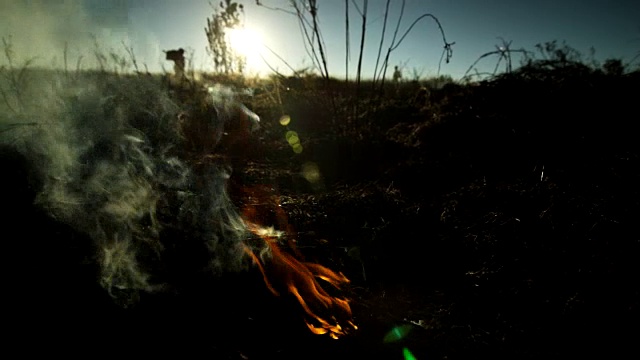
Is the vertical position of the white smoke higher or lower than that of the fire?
higher

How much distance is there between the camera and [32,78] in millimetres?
4270

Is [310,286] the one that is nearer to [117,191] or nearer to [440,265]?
[440,265]

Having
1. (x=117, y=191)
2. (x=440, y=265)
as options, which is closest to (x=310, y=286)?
(x=440, y=265)

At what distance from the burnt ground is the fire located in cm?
7

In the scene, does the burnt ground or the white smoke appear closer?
Answer: the burnt ground

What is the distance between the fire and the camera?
7.25ft

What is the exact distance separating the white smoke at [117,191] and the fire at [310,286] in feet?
0.54

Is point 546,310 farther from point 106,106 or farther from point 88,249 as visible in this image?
point 106,106

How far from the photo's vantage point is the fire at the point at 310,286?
7.25 ft

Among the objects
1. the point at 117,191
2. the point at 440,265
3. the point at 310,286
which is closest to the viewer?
the point at 310,286

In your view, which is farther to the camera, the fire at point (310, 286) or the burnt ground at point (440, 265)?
the fire at point (310, 286)

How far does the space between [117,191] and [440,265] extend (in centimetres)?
245

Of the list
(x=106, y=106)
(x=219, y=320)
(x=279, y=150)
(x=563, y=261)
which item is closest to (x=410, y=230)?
(x=563, y=261)

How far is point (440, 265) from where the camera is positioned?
2.77 meters
